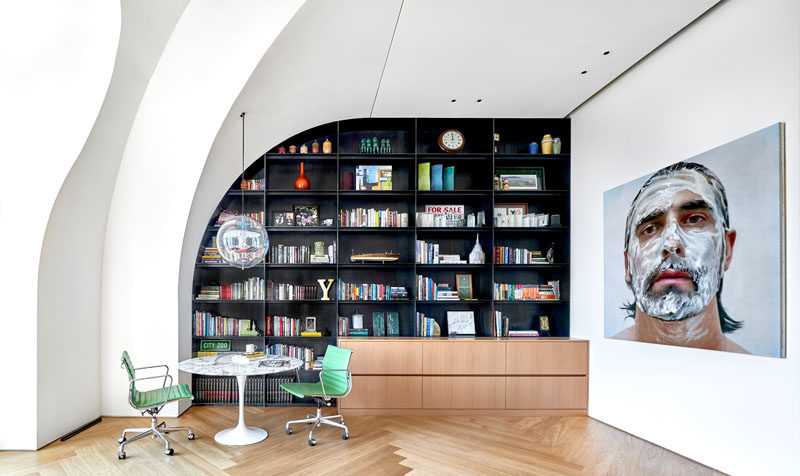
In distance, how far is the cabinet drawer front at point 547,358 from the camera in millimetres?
5270

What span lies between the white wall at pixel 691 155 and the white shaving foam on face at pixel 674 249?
0.94ft

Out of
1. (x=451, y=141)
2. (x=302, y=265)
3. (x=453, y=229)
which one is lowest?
(x=302, y=265)

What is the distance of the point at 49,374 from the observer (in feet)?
13.6

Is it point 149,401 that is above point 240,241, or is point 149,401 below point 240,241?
below

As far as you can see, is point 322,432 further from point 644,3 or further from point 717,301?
point 644,3

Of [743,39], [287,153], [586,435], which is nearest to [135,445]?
[287,153]

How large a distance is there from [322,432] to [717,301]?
3840mm

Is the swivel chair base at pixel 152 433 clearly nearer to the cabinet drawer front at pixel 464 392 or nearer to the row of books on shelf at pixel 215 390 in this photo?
the row of books on shelf at pixel 215 390

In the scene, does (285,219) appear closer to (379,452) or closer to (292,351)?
(292,351)

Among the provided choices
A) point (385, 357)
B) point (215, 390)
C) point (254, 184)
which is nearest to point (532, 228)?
point (385, 357)

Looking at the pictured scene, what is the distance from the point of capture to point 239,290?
5684mm

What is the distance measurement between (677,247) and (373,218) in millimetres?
3401

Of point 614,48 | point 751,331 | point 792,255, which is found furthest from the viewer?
point 614,48

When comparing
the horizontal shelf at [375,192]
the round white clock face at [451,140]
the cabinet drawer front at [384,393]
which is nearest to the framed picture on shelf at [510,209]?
the round white clock face at [451,140]
